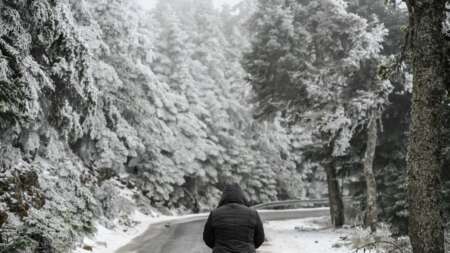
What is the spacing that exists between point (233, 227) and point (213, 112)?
3430cm

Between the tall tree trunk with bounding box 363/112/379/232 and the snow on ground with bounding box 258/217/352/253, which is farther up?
the tall tree trunk with bounding box 363/112/379/232

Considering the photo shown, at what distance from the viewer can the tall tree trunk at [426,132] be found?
715cm

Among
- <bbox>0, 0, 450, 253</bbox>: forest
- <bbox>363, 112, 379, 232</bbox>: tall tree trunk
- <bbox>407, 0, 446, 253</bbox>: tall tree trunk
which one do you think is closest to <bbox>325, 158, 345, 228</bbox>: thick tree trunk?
<bbox>0, 0, 450, 253</bbox>: forest

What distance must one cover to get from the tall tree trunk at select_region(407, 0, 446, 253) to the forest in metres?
0.02

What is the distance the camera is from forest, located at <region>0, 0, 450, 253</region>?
8555 millimetres

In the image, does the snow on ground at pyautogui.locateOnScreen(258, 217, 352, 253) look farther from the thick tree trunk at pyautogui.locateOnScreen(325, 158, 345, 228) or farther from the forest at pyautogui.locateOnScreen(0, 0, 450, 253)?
the forest at pyautogui.locateOnScreen(0, 0, 450, 253)

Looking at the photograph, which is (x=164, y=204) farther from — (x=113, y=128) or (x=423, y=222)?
(x=423, y=222)

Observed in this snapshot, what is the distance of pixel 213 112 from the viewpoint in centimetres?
3966

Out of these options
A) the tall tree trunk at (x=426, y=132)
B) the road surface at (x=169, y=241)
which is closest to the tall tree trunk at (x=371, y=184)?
the road surface at (x=169, y=241)

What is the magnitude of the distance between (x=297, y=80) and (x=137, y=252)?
1021cm

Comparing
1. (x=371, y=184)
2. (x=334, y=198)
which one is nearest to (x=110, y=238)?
(x=371, y=184)

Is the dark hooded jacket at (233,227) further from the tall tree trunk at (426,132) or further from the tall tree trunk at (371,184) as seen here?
the tall tree trunk at (371,184)

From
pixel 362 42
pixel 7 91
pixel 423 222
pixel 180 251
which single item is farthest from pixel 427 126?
pixel 362 42

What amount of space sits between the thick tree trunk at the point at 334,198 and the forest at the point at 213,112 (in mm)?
84
